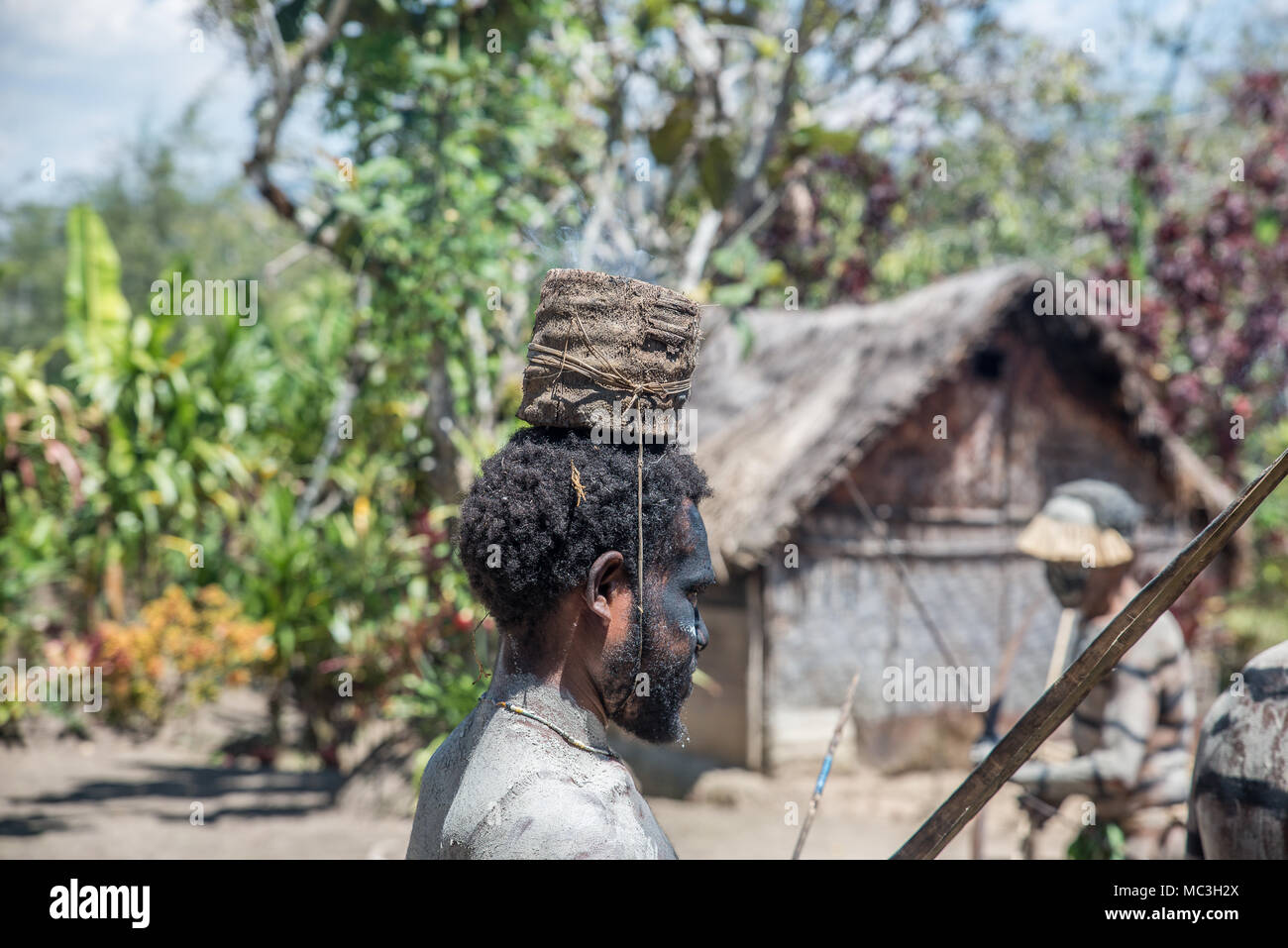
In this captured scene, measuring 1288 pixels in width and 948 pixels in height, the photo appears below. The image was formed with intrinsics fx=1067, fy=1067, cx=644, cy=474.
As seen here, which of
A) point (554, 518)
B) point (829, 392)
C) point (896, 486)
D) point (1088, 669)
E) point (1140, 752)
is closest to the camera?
point (1088, 669)

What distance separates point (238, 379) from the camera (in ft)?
31.4

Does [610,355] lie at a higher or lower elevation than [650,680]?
higher

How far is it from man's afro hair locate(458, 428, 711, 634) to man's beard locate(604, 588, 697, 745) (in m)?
0.09

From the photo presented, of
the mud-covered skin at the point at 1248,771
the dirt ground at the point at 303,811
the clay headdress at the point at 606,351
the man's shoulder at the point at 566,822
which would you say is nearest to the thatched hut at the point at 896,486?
the dirt ground at the point at 303,811

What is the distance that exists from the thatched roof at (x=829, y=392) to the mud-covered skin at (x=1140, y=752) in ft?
11.7

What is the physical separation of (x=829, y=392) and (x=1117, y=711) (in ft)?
17.3

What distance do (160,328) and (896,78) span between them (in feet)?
29.2

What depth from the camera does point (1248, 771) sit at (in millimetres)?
2029

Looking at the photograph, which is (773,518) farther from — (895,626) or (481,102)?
(481,102)

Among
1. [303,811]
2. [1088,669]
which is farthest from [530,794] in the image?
[303,811]

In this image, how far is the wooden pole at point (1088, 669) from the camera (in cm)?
145

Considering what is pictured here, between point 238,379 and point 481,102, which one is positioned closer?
point 481,102

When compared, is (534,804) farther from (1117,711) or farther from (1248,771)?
(1117,711)
